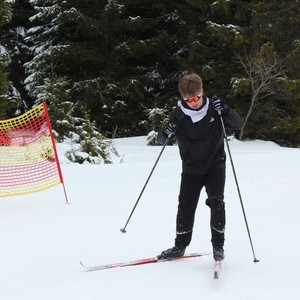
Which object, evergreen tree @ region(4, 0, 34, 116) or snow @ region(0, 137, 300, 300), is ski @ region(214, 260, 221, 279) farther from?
evergreen tree @ region(4, 0, 34, 116)

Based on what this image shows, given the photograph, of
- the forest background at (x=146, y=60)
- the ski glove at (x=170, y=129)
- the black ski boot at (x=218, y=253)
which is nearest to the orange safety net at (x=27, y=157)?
the ski glove at (x=170, y=129)

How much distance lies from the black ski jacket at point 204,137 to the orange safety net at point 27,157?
3171mm

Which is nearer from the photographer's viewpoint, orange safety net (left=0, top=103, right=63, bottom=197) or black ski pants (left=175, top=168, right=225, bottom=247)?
black ski pants (left=175, top=168, right=225, bottom=247)

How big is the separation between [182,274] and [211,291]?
425 mm

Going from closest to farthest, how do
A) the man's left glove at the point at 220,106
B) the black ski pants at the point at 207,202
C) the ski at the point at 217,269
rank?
the ski at the point at 217,269
the man's left glove at the point at 220,106
the black ski pants at the point at 207,202

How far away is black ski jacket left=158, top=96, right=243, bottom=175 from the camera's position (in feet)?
13.0

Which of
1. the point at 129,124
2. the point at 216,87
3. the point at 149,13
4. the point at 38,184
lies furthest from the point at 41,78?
the point at 38,184

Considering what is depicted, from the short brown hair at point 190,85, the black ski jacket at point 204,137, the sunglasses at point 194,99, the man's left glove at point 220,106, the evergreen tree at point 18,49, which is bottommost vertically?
the black ski jacket at point 204,137

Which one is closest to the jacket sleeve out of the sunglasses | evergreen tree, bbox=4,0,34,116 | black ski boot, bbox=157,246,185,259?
the sunglasses

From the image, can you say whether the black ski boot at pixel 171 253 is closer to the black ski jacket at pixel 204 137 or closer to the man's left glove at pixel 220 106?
the black ski jacket at pixel 204 137

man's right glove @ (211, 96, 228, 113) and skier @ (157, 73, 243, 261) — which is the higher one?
man's right glove @ (211, 96, 228, 113)

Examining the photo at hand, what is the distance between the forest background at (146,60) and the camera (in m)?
17.9

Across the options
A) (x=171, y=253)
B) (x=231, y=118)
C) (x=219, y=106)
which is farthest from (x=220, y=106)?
(x=171, y=253)

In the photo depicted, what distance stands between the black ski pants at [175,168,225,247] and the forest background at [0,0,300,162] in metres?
11.2
